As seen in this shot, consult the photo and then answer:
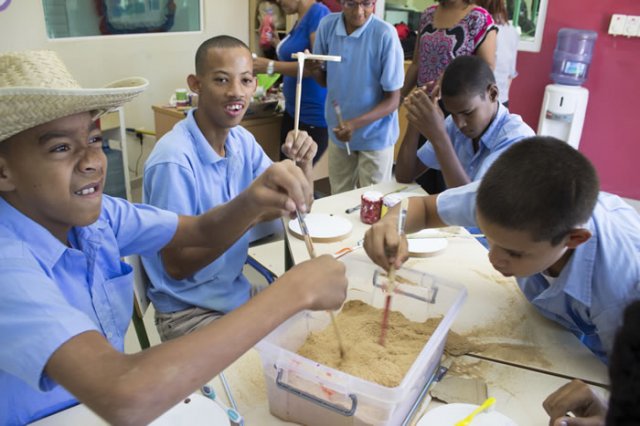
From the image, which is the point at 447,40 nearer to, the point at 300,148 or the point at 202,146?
the point at 300,148

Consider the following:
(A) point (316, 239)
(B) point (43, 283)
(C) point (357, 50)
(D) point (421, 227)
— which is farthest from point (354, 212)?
(B) point (43, 283)

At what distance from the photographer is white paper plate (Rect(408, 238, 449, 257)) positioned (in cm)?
148

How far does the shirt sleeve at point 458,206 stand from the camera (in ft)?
4.20

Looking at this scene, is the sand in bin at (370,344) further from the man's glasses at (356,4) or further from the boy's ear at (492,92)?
the man's glasses at (356,4)

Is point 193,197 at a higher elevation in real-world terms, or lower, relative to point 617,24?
lower

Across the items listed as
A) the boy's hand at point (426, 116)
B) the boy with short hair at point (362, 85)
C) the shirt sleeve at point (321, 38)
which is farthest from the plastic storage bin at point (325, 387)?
the shirt sleeve at point (321, 38)

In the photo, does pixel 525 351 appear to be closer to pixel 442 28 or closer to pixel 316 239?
pixel 316 239

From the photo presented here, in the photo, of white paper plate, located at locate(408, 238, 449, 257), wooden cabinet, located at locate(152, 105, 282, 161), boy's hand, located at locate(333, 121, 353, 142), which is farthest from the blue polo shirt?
white paper plate, located at locate(408, 238, 449, 257)

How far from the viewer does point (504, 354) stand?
1060 mm

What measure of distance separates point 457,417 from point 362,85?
1855 millimetres

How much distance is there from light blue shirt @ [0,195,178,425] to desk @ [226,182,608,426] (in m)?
0.31

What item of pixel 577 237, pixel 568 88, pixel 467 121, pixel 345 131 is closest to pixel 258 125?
pixel 345 131

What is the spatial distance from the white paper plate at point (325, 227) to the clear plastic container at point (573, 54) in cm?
251

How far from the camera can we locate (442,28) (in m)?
2.29
